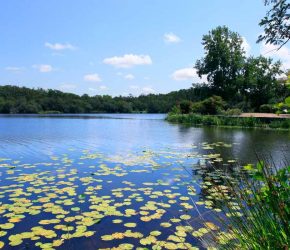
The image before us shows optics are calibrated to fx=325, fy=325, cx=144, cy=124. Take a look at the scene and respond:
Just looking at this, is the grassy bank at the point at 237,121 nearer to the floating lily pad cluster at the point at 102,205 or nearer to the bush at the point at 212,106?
the bush at the point at 212,106

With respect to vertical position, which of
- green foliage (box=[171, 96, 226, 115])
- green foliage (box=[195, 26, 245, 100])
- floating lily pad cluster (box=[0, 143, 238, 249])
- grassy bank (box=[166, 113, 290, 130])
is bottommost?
floating lily pad cluster (box=[0, 143, 238, 249])

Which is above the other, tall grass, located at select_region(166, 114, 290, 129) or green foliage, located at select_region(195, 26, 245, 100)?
green foliage, located at select_region(195, 26, 245, 100)

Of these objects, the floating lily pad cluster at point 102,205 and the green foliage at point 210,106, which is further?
the green foliage at point 210,106

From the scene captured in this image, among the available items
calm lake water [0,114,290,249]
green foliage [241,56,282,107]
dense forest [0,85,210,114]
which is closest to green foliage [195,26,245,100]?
green foliage [241,56,282,107]

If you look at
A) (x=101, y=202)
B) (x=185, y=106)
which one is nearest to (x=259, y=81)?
(x=185, y=106)

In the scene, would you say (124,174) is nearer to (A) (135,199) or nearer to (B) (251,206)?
(A) (135,199)

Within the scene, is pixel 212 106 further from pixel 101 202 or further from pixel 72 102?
pixel 72 102

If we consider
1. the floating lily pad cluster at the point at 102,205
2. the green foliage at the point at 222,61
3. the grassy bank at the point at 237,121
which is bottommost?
the floating lily pad cluster at the point at 102,205

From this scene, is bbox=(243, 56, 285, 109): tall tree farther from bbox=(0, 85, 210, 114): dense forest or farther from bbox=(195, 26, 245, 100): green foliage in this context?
bbox=(0, 85, 210, 114): dense forest

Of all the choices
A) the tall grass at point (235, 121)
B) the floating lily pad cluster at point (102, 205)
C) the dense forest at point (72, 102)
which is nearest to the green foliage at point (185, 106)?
the tall grass at point (235, 121)

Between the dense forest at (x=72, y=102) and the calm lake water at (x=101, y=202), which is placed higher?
the dense forest at (x=72, y=102)

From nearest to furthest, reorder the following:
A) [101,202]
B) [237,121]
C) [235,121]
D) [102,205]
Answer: [102,205]
[101,202]
[237,121]
[235,121]

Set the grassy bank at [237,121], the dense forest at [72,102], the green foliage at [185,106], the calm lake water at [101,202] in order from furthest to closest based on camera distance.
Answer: the dense forest at [72,102] → the green foliage at [185,106] → the grassy bank at [237,121] → the calm lake water at [101,202]

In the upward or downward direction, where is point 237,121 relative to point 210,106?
downward
